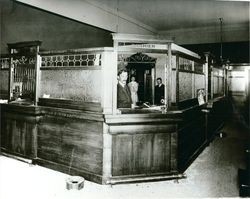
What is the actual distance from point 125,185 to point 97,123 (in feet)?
3.09

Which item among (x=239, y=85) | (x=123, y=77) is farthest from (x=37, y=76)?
(x=239, y=85)

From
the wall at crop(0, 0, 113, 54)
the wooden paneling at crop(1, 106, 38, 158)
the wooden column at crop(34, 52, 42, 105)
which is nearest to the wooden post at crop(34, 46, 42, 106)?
the wooden column at crop(34, 52, 42, 105)

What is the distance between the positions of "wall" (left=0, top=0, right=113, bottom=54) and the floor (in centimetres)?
308

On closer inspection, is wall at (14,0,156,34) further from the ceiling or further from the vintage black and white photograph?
the ceiling

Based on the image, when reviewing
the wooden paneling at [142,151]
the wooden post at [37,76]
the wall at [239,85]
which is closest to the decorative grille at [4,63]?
the wooden post at [37,76]

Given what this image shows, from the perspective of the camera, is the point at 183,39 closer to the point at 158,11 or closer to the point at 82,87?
the point at 158,11

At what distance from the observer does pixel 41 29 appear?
22.2 feet

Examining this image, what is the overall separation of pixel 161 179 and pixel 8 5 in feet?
16.8

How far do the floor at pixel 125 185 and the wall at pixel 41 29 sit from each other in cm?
308

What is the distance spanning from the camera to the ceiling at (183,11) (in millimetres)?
7133

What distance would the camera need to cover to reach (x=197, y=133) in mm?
5289

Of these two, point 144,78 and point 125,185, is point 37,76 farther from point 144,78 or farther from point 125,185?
point 144,78

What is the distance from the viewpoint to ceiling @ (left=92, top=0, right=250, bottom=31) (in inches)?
281

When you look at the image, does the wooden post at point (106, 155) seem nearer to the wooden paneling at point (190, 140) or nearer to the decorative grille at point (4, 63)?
the wooden paneling at point (190, 140)
